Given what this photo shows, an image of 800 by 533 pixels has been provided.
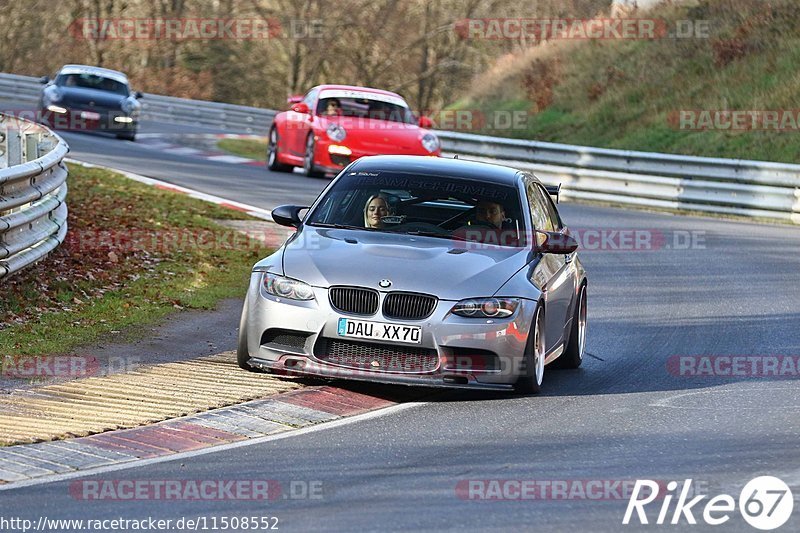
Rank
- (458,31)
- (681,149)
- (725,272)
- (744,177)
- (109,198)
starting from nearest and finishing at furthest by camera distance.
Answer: (725,272) < (109,198) < (744,177) < (681,149) < (458,31)

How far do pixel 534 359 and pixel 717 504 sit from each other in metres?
2.87

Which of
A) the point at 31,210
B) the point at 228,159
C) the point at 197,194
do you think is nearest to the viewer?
the point at 31,210

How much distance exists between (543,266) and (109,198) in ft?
32.7

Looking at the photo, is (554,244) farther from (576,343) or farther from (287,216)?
(287,216)

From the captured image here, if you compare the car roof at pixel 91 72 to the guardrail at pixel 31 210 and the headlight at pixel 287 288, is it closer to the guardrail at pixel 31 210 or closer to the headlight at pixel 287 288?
the guardrail at pixel 31 210

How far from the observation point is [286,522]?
20.2 ft

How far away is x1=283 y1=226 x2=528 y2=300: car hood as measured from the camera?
30.1 feet

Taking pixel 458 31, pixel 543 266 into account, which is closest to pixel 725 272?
pixel 543 266

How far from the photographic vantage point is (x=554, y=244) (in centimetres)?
1014

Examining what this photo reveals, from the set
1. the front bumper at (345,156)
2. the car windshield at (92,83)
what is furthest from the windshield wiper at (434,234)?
the car windshield at (92,83)

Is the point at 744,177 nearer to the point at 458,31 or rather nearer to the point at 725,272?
the point at 725,272

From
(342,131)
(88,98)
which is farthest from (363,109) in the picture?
(88,98)

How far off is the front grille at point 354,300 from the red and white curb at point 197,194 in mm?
9631

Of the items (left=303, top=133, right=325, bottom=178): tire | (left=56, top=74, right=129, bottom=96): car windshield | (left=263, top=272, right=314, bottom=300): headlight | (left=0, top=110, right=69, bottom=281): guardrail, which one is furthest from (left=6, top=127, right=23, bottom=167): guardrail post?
(left=56, top=74, right=129, bottom=96): car windshield
